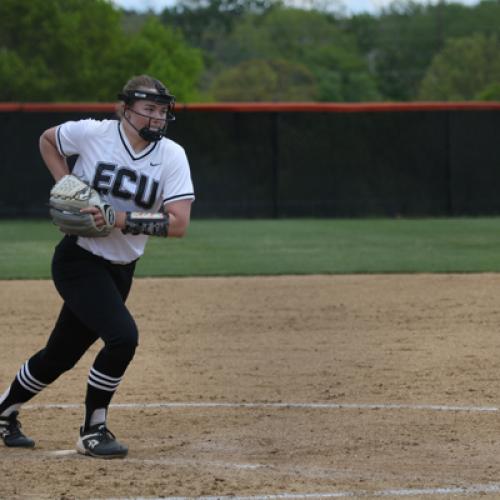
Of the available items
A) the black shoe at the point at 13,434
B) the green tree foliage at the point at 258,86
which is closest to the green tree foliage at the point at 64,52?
the green tree foliage at the point at 258,86

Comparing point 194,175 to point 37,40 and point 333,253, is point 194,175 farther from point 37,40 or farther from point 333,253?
point 37,40

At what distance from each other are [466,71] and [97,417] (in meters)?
67.6

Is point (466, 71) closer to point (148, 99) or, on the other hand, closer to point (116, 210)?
point (148, 99)

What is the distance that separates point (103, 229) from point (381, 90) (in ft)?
297

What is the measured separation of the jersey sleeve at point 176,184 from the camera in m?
6.05

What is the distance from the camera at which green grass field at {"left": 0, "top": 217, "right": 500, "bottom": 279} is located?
47.8ft

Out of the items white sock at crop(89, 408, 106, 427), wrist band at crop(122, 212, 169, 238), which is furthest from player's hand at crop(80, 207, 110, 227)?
white sock at crop(89, 408, 106, 427)

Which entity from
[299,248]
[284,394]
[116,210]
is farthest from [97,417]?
[299,248]

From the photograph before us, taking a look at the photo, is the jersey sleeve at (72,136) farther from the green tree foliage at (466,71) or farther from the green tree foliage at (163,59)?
the green tree foliage at (466,71)

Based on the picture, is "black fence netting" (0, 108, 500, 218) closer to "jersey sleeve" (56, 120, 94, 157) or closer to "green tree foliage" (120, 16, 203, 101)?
"jersey sleeve" (56, 120, 94, 157)

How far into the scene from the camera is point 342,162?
23875 mm

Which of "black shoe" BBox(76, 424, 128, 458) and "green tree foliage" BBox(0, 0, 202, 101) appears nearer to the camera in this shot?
"black shoe" BBox(76, 424, 128, 458)

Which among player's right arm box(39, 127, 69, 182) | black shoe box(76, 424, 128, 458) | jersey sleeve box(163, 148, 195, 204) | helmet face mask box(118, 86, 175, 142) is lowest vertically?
black shoe box(76, 424, 128, 458)

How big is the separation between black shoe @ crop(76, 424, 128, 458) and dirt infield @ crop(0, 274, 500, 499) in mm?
60
